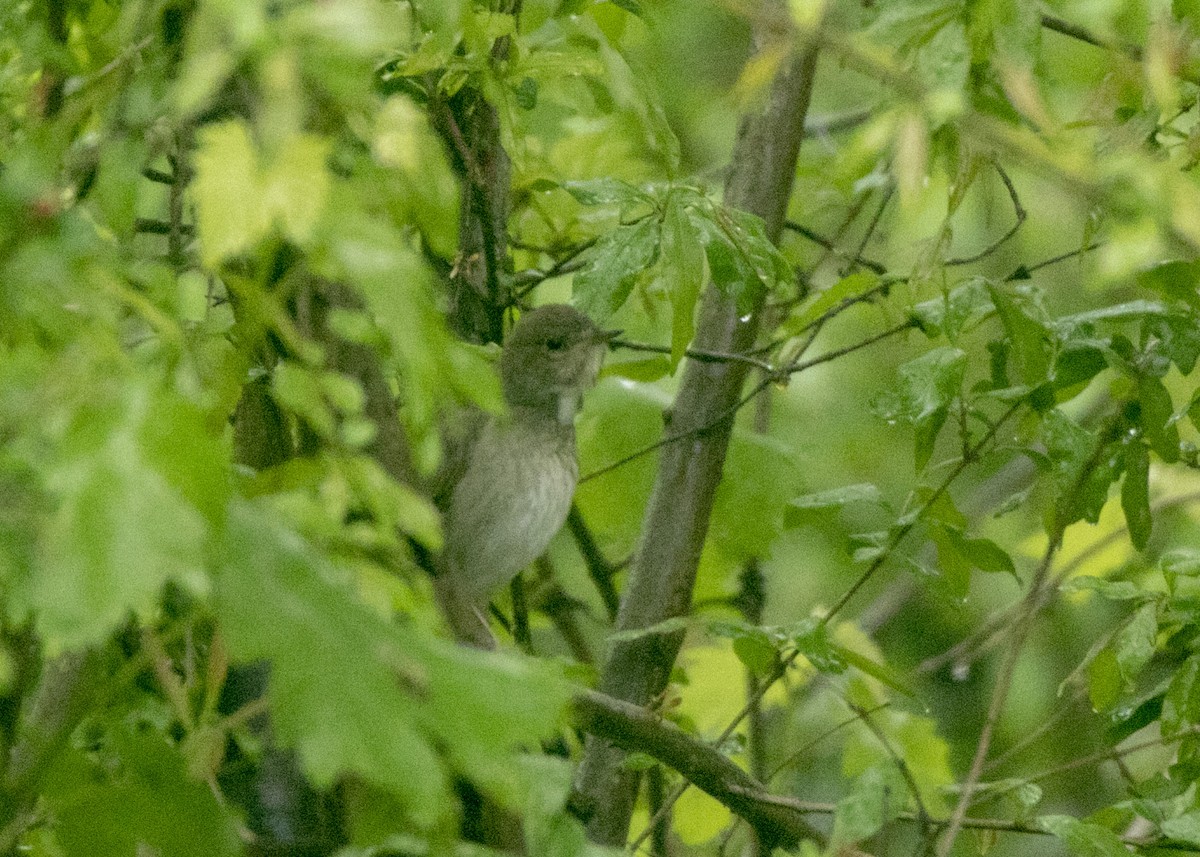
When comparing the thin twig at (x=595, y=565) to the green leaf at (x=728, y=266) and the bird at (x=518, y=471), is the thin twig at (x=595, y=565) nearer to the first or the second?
the bird at (x=518, y=471)

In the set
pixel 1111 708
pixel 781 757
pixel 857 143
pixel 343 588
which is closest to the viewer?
pixel 343 588

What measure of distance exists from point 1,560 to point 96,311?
0.22 metres

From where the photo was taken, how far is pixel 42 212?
1096mm

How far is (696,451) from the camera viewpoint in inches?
122

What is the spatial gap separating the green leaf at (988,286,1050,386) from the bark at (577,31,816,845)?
90 centimetres

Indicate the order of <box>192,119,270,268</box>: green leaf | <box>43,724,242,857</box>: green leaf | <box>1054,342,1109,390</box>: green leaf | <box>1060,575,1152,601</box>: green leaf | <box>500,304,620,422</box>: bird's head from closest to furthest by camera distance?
1. <box>192,119,270,268</box>: green leaf
2. <box>43,724,242,857</box>: green leaf
3. <box>1060,575,1152,601</box>: green leaf
4. <box>1054,342,1109,390</box>: green leaf
5. <box>500,304,620,422</box>: bird's head

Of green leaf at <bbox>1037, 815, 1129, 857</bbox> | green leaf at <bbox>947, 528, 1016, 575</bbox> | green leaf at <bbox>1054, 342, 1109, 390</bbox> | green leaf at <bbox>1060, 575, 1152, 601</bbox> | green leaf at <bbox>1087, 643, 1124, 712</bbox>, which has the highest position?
green leaf at <bbox>1054, 342, 1109, 390</bbox>

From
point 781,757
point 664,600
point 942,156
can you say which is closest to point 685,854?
point 781,757

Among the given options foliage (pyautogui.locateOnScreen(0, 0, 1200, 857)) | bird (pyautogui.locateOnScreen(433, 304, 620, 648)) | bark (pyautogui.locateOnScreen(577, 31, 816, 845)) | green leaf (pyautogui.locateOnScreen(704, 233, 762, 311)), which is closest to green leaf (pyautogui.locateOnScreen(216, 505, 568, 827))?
foliage (pyautogui.locateOnScreen(0, 0, 1200, 857))

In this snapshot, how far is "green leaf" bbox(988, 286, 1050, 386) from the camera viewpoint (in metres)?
2.22

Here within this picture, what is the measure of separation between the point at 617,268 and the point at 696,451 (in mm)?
957

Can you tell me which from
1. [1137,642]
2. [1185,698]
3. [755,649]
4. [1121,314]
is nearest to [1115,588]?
[1137,642]

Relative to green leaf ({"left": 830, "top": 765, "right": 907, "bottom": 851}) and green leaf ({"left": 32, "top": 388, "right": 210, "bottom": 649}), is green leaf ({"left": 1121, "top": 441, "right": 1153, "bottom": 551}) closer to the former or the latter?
green leaf ({"left": 830, "top": 765, "right": 907, "bottom": 851})

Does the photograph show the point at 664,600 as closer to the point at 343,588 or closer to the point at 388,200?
the point at 388,200
